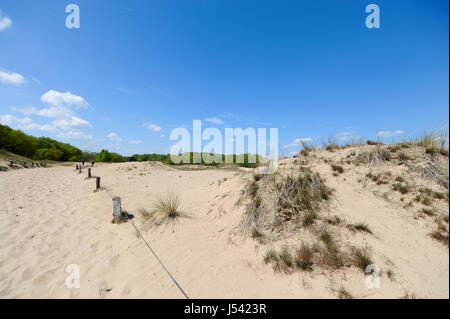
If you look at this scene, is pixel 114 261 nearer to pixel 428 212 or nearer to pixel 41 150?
pixel 428 212

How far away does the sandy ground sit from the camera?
2864 mm

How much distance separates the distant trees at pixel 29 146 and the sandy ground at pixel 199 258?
1986 inches

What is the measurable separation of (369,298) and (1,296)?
19.3 feet

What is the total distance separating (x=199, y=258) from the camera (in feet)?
13.0

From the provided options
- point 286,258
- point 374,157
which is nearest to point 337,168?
point 374,157

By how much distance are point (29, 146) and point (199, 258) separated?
200 feet

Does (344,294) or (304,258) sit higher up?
(304,258)

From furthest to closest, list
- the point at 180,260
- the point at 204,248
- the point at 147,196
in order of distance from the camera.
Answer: the point at 147,196
the point at 204,248
the point at 180,260

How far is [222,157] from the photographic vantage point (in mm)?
31656

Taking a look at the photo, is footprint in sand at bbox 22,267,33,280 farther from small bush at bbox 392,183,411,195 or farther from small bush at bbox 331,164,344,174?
small bush at bbox 392,183,411,195

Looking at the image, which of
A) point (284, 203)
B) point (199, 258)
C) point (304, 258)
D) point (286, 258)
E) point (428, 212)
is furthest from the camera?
point (284, 203)

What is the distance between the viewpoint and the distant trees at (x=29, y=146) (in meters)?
37.9
